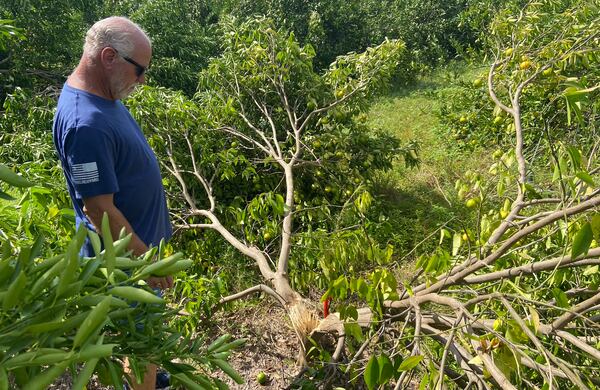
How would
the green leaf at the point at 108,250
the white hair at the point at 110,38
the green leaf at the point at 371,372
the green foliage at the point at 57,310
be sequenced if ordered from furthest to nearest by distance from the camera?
the white hair at the point at 110,38, the green leaf at the point at 371,372, the green leaf at the point at 108,250, the green foliage at the point at 57,310

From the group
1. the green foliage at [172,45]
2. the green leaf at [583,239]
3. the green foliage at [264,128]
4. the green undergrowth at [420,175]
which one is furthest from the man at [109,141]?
the green foliage at [172,45]

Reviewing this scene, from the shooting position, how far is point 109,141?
1976mm

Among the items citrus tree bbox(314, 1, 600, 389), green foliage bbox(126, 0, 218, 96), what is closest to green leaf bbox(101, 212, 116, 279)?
citrus tree bbox(314, 1, 600, 389)

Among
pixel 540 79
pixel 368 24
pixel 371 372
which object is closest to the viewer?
pixel 371 372

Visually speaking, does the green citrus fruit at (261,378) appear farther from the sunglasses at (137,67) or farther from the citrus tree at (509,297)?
the sunglasses at (137,67)

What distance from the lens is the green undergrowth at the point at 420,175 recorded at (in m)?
4.47

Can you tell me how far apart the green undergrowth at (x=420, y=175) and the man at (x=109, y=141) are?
1.30 m

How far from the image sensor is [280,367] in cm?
295

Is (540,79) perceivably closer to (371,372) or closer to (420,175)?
(420,175)

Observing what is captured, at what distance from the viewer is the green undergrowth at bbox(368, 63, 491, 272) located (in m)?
4.47

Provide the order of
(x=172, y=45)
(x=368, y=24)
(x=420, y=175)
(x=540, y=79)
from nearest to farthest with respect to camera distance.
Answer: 1. (x=540, y=79)
2. (x=420, y=175)
3. (x=172, y=45)
4. (x=368, y=24)

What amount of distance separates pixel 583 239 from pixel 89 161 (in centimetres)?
165

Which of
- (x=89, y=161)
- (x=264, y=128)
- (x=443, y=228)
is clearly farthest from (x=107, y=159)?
(x=264, y=128)

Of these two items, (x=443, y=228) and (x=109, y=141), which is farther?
(x=443, y=228)
